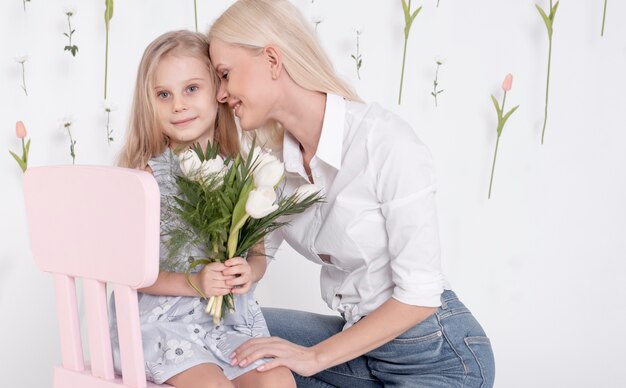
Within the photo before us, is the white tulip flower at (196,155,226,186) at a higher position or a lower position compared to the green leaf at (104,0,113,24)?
lower

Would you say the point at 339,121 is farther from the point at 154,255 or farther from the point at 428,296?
the point at 154,255

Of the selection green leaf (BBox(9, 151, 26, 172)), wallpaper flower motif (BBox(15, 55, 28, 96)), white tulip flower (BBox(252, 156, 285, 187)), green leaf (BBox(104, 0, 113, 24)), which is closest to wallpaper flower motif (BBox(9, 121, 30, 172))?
green leaf (BBox(9, 151, 26, 172))

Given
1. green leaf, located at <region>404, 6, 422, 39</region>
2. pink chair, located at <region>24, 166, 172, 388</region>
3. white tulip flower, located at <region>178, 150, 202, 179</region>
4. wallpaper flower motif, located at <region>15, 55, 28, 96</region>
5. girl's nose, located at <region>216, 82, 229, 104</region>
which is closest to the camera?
pink chair, located at <region>24, 166, 172, 388</region>

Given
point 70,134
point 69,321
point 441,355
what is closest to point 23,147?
point 70,134

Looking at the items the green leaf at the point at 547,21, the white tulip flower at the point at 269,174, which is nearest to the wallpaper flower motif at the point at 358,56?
the green leaf at the point at 547,21

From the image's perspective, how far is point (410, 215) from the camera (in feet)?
6.53

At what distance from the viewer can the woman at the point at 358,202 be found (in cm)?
201

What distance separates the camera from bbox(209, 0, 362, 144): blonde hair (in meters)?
2.10

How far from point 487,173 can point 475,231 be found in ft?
0.82

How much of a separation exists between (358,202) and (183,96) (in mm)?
569

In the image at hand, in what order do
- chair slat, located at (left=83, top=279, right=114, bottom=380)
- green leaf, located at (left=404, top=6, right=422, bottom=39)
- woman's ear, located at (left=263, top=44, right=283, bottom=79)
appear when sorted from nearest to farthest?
chair slat, located at (left=83, top=279, right=114, bottom=380), woman's ear, located at (left=263, top=44, right=283, bottom=79), green leaf, located at (left=404, top=6, right=422, bottom=39)

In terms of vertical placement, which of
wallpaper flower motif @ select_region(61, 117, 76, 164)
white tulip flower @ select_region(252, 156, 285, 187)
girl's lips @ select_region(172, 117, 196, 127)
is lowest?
wallpaper flower motif @ select_region(61, 117, 76, 164)

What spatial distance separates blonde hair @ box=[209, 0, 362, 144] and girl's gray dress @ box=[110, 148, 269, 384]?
14.0 inches

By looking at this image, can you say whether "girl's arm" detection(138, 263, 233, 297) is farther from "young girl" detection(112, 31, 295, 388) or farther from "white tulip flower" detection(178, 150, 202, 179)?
"white tulip flower" detection(178, 150, 202, 179)
